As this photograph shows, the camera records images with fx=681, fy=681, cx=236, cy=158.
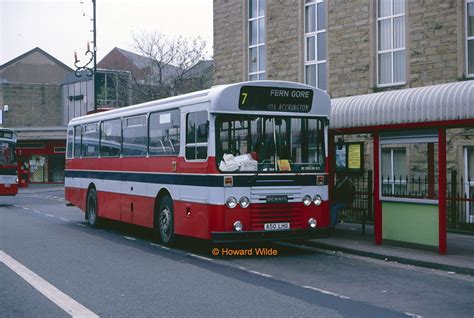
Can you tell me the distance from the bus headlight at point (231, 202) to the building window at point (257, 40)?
13.2m

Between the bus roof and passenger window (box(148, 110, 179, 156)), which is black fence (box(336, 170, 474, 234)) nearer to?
the bus roof

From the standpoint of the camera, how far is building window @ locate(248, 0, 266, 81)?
960 inches

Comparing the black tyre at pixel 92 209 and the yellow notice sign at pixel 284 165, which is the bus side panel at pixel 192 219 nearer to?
the yellow notice sign at pixel 284 165

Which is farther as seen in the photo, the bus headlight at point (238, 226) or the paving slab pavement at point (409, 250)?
the bus headlight at point (238, 226)

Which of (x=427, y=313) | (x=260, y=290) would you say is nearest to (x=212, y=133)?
(x=260, y=290)

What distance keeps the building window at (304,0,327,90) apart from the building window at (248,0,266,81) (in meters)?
2.37

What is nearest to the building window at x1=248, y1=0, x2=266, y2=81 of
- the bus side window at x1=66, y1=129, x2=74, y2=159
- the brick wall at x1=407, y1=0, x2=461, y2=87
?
the brick wall at x1=407, y1=0, x2=461, y2=87

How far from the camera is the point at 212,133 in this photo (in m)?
11.8

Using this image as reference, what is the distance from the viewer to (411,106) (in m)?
12.1

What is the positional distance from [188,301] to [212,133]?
166 inches

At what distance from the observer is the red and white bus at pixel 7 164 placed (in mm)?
28688

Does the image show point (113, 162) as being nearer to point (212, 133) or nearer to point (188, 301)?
point (212, 133)

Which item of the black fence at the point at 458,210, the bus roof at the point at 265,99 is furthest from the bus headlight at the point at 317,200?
the black fence at the point at 458,210

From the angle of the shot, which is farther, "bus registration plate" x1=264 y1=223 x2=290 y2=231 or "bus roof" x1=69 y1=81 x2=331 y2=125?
"bus registration plate" x1=264 y1=223 x2=290 y2=231
